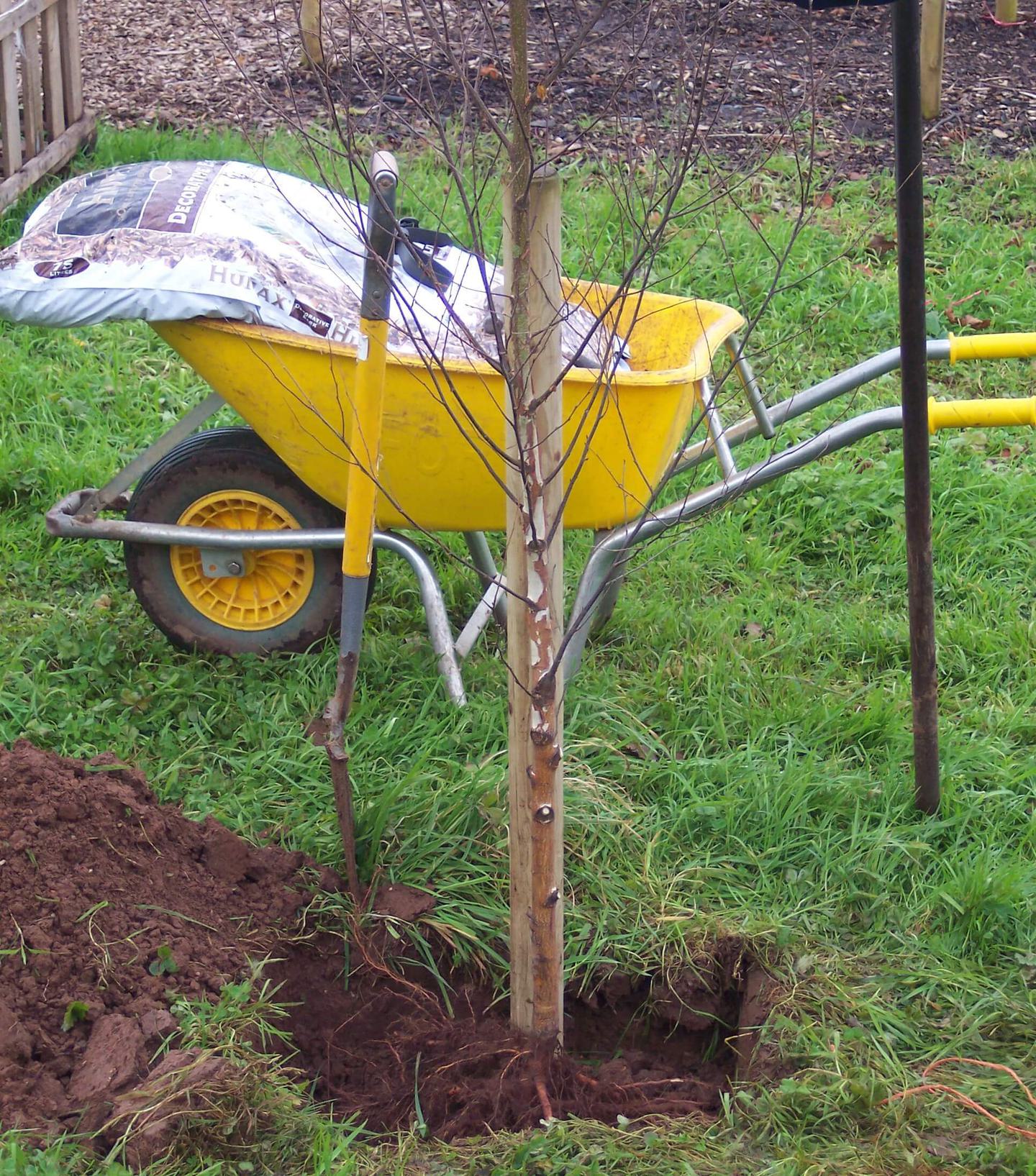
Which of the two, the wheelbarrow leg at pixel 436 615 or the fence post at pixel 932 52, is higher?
the fence post at pixel 932 52

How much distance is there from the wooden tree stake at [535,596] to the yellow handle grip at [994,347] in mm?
1208

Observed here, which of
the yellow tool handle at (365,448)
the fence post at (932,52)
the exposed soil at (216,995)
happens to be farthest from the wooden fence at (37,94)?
the fence post at (932,52)

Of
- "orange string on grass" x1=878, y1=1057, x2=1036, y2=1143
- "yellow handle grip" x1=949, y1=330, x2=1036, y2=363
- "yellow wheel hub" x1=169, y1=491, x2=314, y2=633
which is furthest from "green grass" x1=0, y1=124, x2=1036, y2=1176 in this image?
"yellow handle grip" x1=949, y1=330, x2=1036, y2=363

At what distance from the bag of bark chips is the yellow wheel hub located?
0.60 metres

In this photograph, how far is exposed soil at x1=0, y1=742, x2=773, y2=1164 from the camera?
220cm

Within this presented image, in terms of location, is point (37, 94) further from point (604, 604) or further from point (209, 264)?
point (604, 604)

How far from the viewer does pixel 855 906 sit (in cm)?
277

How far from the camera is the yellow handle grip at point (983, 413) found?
269cm

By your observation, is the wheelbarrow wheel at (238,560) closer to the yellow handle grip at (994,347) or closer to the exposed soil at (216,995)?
the exposed soil at (216,995)

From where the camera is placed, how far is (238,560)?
3.38 m

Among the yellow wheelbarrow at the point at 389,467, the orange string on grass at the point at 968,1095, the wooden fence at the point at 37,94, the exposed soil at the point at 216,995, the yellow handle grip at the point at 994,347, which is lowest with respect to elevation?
the orange string on grass at the point at 968,1095

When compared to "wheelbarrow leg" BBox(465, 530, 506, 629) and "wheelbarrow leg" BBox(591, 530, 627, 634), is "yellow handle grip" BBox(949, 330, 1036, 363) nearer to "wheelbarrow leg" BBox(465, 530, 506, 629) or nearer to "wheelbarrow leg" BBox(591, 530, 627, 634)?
"wheelbarrow leg" BBox(591, 530, 627, 634)

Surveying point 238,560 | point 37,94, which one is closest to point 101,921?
point 238,560

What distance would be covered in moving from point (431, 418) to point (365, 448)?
1.67 ft
